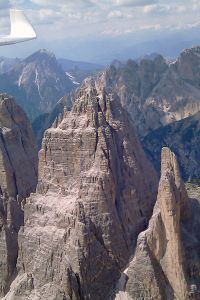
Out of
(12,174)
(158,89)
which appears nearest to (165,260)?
(12,174)

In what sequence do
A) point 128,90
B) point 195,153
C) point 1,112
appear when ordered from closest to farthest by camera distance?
point 1,112, point 195,153, point 128,90

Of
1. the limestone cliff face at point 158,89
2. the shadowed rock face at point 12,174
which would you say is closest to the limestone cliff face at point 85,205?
the shadowed rock face at point 12,174

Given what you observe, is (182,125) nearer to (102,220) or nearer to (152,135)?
(152,135)

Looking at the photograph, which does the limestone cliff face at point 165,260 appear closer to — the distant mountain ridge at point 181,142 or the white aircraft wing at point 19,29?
the white aircraft wing at point 19,29

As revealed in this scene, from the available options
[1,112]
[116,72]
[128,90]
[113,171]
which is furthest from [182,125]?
[113,171]

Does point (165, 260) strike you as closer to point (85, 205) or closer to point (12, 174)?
point (85, 205)

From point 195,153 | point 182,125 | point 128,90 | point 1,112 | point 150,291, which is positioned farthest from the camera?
point 128,90

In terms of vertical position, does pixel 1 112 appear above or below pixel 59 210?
above
